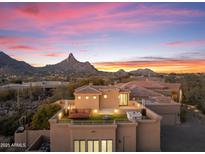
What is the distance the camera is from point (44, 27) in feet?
45.5

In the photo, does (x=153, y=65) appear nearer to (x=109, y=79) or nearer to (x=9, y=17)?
(x=109, y=79)

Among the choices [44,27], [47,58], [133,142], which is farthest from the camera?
[47,58]

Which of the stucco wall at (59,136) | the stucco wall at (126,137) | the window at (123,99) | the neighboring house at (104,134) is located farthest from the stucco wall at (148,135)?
the window at (123,99)

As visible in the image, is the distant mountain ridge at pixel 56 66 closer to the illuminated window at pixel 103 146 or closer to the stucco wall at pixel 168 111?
the stucco wall at pixel 168 111

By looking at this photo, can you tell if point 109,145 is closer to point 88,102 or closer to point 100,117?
point 100,117

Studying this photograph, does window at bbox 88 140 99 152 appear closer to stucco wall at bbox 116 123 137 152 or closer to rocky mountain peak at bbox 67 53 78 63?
stucco wall at bbox 116 123 137 152

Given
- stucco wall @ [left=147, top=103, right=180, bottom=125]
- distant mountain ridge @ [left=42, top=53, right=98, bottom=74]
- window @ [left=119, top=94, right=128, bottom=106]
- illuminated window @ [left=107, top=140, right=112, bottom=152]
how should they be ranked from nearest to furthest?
illuminated window @ [left=107, top=140, right=112, bottom=152] < stucco wall @ [left=147, top=103, right=180, bottom=125] < window @ [left=119, top=94, right=128, bottom=106] < distant mountain ridge @ [left=42, top=53, right=98, bottom=74]

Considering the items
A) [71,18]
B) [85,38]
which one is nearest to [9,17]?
[71,18]

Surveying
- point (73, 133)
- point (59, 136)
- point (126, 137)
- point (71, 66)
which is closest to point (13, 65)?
point (71, 66)

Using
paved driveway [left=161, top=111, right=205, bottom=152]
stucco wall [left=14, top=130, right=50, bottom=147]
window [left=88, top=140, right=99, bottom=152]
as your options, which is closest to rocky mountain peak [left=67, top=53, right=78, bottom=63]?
stucco wall [left=14, top=130, right=50, bottom=147]

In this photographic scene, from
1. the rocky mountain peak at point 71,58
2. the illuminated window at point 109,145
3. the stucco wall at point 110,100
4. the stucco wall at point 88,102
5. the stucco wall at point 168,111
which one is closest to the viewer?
the illuminated window at point 109,145

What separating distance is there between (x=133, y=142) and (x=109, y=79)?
40.3ft

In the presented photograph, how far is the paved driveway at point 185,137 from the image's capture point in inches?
314

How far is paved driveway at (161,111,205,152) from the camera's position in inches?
314
